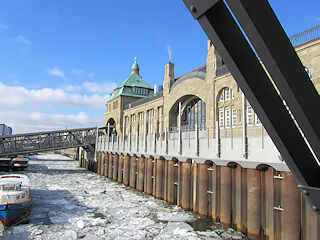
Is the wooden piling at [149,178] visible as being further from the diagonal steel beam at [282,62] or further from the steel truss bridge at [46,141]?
the steel truss bridge at [46,141]

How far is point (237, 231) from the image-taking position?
41.2ft

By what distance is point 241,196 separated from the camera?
499 inches

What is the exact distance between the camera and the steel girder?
2.08 meters

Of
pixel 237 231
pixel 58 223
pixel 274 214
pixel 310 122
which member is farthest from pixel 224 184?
pixel 310 122

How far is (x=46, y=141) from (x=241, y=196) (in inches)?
1469

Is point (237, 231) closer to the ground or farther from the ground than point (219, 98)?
closer to the ground

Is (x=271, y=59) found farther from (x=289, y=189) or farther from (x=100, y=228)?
(x=100, y=228)

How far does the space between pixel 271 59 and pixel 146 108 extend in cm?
3628

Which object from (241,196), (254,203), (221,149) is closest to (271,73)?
(254,203)

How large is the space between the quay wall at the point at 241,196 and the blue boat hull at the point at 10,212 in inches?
388

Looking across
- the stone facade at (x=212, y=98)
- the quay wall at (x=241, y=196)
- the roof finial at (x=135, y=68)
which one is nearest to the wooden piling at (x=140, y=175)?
the quay wall at (x=241, y=196)

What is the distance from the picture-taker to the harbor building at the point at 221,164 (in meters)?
10.9

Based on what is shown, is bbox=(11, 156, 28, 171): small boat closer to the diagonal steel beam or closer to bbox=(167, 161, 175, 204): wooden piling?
bbox=(167, 161, 175, 204): wooden piling

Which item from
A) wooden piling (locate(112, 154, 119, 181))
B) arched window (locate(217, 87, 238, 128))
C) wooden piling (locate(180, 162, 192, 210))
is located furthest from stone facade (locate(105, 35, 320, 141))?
wooden piling (locate(112, 154, 119, 181))
